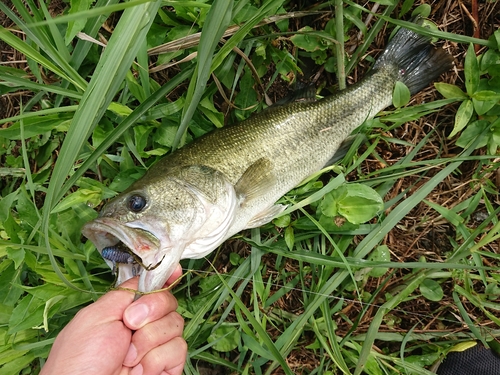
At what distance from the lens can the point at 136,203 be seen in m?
1.99

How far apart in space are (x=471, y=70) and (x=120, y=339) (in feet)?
8.57

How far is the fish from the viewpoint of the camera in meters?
1.94

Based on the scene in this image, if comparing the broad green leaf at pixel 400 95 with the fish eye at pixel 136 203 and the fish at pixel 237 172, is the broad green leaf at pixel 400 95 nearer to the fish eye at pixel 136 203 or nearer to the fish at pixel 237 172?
the fish at pixel 237 172

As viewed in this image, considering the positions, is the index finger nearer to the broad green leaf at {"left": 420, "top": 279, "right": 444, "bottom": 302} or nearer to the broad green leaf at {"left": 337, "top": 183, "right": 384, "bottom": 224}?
the broad green leaf at {"left": 337, "top": 183, "right": 384, "bottom": 224}

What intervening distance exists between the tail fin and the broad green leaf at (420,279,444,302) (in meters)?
1.34

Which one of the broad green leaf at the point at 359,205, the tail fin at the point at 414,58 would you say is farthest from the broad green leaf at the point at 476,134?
the broad green leaf at the point at 359,205

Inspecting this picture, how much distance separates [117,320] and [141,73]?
1.48 m

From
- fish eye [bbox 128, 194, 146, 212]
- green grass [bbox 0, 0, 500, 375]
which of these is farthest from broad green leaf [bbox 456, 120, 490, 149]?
fish eye [bbox 128, 194, 146, 212]

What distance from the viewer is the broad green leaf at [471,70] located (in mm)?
2473

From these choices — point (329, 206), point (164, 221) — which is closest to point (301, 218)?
point (329, 206)

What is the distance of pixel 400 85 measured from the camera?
8.25ft

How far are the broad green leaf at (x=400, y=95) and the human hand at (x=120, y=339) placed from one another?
1889mm

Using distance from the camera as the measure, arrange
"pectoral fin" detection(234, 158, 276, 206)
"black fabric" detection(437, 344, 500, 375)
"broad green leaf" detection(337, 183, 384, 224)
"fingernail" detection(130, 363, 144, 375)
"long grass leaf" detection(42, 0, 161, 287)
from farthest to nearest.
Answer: "black fabric" detection(437, 344, 500, 375), "broad green leaf" detection(337, 183, 384, 224), "pectoral fin" detection(234, 158, 276, 206), "fingernail" detection(130, 363, 144, 375), "long grass leaf" detection(42, 0, 161, 287)

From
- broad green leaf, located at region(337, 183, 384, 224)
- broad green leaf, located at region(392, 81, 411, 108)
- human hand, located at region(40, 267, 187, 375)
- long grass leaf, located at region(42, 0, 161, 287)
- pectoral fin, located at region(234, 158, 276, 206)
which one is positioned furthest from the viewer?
broad green leaf, located at region(392, 81, 411, 108)
